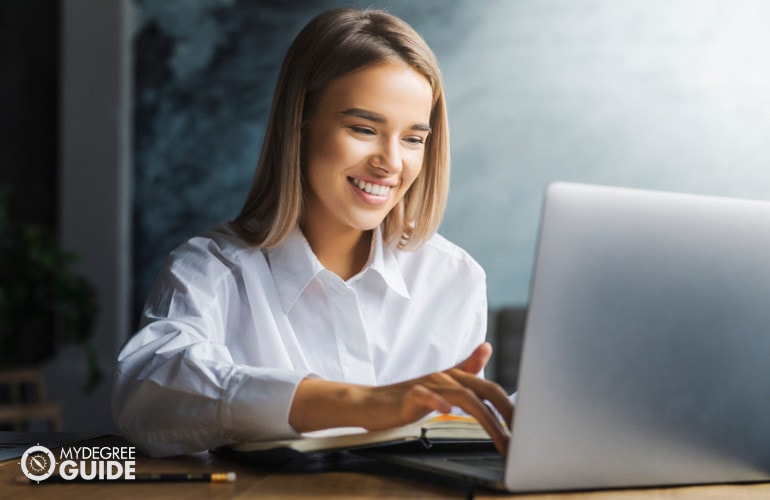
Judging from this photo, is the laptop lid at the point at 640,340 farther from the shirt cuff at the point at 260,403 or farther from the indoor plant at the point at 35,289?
the indoor plant at the point at 35,289

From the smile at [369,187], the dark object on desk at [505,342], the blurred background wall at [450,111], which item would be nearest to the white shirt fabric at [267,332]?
the smile at [369,187]

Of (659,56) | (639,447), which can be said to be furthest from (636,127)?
(639,447)

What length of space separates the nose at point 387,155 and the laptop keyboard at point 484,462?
50 centimetres

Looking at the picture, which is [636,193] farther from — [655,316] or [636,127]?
[636,127]

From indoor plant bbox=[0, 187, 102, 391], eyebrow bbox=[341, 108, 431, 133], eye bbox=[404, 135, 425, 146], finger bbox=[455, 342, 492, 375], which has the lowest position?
indoor plant bbox=[0, 187, 102, 391]

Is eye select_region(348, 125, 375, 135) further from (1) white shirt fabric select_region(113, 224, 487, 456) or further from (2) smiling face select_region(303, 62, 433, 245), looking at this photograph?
(1) white shirt fabric select_region(113, 224, 487, 456)

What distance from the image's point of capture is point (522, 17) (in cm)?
410

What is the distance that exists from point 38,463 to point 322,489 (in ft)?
1.19

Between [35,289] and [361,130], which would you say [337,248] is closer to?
[361,130]

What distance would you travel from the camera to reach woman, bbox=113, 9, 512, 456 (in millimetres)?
1156

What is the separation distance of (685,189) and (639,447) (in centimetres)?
336
